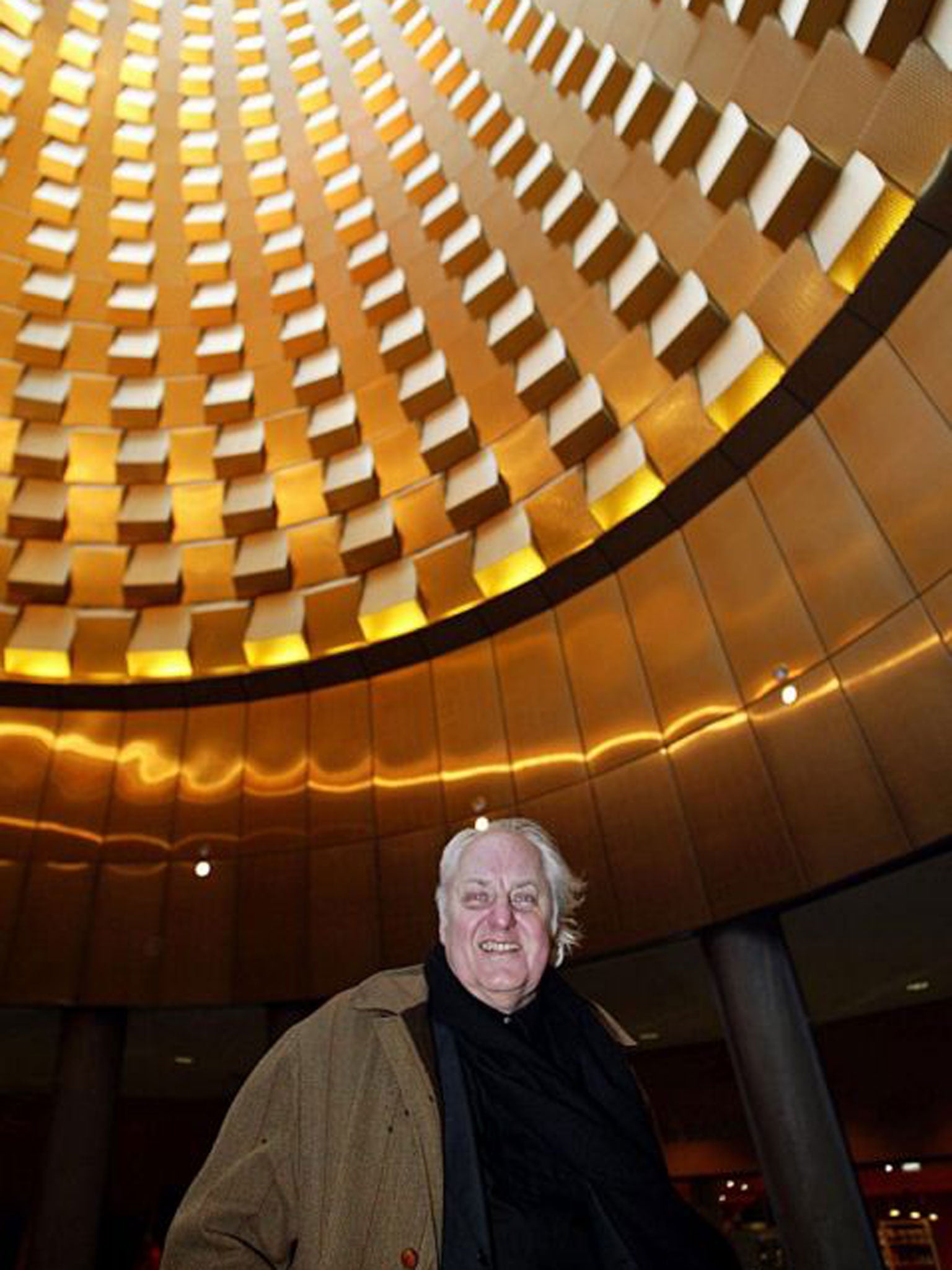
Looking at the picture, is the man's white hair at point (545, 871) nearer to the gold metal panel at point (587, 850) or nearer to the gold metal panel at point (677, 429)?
the gold metal panel at point (587, 850)

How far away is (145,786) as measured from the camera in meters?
8.89

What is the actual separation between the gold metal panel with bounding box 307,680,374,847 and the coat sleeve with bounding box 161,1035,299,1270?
22.2ft

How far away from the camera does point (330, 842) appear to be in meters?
8.41

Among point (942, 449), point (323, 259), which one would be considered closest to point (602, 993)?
point (942, 449)

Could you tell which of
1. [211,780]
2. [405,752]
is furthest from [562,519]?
[211,780]

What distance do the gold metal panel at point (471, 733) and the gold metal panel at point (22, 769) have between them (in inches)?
159

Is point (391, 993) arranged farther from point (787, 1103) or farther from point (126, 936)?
point (126, 936)

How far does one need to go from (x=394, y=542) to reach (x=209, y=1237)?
7.84m

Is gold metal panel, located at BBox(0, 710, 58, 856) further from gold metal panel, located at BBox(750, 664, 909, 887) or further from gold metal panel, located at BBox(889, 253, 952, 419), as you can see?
gold metal panel, located at BBox(889, 253, 952, 419)

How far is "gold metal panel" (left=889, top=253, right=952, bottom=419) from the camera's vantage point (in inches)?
233

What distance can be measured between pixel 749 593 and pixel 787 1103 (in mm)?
3647

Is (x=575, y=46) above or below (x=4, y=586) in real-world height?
above

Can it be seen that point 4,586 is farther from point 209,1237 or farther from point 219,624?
point 209,1237

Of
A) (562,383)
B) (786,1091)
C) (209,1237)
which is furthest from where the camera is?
(562,383)
